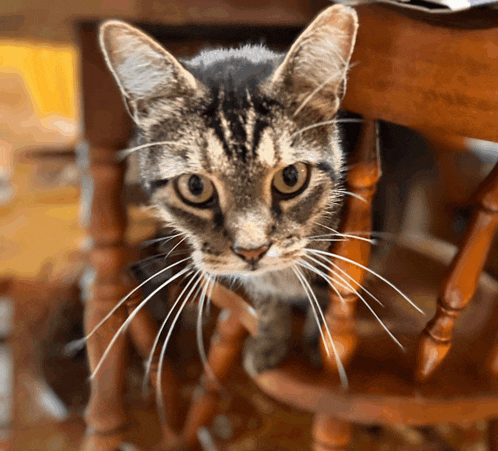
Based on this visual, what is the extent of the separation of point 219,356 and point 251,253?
0.20 metres

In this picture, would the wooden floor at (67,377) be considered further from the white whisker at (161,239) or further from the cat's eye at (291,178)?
the cat's eye at (291,178)

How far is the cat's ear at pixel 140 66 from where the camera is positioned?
35 cm

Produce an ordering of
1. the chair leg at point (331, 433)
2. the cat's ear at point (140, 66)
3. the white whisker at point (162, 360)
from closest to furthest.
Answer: the cat's ear at point (140, 66), the white whisker at point (162, 360), the chair leg at point (331, 433)

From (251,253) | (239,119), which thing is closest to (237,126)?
(239,119)

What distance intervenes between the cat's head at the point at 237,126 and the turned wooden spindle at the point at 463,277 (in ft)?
0.55

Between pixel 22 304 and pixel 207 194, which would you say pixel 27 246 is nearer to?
pixel 22 304

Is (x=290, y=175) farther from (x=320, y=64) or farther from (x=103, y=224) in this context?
(x=103, y=224)

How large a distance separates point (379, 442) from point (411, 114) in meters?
0.70

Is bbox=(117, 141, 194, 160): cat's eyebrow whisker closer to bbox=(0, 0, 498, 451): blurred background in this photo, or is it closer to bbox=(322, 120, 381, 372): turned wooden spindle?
bbox=(0, 0, 498, 451): blurred background

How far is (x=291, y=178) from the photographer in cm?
39

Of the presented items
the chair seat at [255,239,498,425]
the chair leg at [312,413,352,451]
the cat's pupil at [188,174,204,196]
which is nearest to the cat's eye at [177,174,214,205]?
the cat's pupil at [188,174,204,196]

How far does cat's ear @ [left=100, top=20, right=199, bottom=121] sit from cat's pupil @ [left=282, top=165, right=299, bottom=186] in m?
0.11

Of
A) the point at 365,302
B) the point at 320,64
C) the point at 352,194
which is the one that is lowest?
the point at 365,302

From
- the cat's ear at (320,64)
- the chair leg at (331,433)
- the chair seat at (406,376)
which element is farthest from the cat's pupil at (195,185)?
the chair leg at (331,433)
